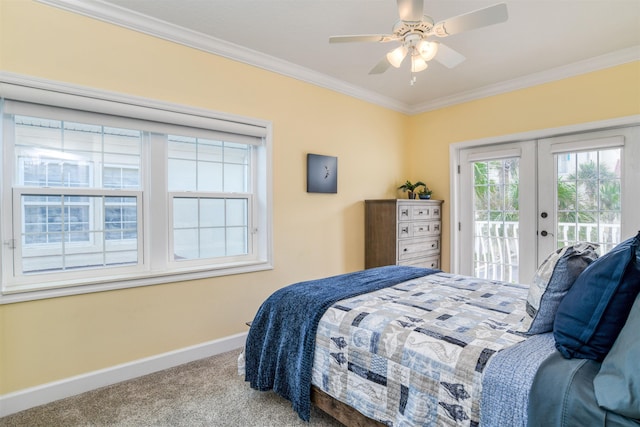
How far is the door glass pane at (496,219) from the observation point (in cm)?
357

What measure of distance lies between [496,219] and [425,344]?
2.92 metres

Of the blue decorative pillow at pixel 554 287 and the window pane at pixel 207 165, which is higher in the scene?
the window pane at pixel 207 165

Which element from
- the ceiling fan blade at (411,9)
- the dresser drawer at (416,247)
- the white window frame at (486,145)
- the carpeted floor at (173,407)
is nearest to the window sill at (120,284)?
the carpeted floor at (173,407)

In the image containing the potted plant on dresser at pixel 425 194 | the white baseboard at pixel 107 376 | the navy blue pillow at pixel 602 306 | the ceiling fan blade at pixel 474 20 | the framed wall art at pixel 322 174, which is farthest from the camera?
the potted plant on dresser at pixel 425 194

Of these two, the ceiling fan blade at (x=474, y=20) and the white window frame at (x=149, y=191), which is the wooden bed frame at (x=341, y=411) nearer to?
the white window frame at (x=149, y=191)

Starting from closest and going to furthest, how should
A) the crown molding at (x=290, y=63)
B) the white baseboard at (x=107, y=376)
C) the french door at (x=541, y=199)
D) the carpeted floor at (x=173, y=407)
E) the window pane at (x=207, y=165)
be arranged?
the carpeted floor at (x=173, y=407) → the white baseboard at (x=107, y=376) → the crown molding at (x=290, y=63) → the window pane at (x=207, y=165) → the french door at (x=541, y=199)

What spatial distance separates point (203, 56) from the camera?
2.62 m

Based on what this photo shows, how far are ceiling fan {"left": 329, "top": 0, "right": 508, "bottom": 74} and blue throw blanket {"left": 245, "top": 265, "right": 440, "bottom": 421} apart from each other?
1518 mm

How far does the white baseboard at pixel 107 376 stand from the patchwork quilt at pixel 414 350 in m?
1.38

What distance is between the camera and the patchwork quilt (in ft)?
3.89

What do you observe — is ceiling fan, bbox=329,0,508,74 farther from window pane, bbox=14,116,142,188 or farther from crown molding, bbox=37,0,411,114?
window pane, bbox=14,116,142,188

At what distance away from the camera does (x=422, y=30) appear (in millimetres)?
1881

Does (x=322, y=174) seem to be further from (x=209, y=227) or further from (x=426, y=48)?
(x=426, y=48)

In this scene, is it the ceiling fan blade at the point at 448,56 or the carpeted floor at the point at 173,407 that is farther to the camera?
the ceiling fan blade at the point at 448,56
